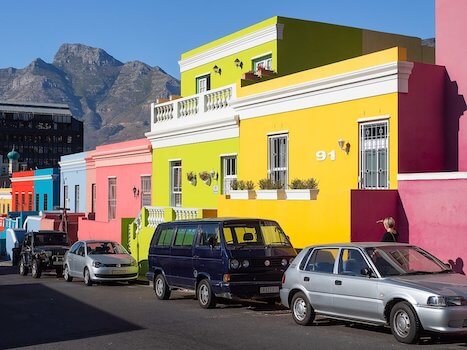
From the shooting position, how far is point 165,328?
41.5 ft

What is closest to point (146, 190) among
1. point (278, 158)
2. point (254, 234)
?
point (278, 158)

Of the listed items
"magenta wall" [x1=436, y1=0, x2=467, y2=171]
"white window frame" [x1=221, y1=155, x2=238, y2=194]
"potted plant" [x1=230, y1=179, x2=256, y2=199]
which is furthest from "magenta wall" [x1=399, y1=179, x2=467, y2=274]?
"white window frame" [x1=221, y1=155, x2=238, y2=194]

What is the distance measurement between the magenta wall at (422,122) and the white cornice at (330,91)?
0.37 metres

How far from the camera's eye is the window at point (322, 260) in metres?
12.4

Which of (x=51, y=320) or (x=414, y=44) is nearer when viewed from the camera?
(x=51, y=320)

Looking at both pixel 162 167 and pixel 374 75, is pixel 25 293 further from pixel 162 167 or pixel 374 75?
pixel 374 75

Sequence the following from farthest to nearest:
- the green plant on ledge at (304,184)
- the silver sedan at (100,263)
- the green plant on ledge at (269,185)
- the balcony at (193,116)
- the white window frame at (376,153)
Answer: the balcony at (193,116)
the silver sedan at (100,263)
the green plant on ledge at (269,185)
the green plant on ledge at (304,184)
the white window frame at (376,153)

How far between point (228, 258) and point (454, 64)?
7.50 metres

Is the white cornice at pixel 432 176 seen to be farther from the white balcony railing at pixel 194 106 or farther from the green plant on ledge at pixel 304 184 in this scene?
the white balcony railing at pixel 194 106

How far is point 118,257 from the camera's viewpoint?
22.6 meters

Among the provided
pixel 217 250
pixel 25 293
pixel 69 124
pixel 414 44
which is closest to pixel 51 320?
pixel 217 250

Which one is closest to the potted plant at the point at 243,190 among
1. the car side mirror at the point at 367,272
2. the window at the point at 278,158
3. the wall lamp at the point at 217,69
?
the window at the point at 278,158

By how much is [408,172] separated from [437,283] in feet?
20.0

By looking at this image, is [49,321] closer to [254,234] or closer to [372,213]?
[254,234]
